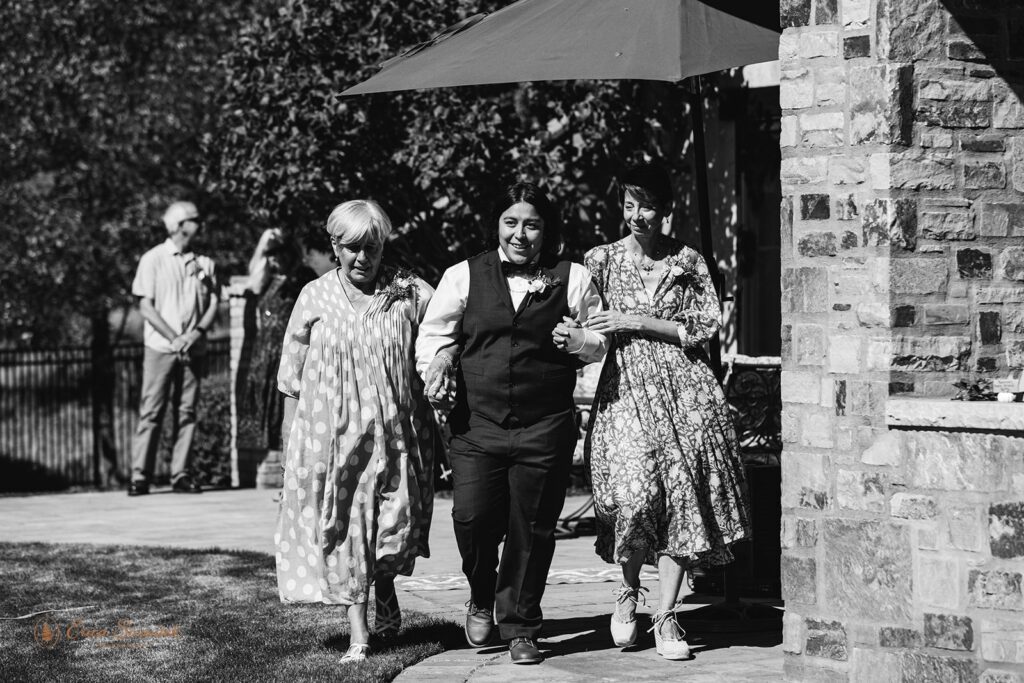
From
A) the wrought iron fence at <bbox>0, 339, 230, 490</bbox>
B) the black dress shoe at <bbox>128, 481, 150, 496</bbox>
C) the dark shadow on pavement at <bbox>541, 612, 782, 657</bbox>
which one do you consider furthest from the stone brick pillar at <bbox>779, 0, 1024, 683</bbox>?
the wrought iron fence at <bbox>0, 339, 230, 490</bbox>

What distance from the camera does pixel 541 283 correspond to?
629 cm

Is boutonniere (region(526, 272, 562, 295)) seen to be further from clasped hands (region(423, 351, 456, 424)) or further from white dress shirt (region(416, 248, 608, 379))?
clasped hands (region(423, 351, 456, 424))

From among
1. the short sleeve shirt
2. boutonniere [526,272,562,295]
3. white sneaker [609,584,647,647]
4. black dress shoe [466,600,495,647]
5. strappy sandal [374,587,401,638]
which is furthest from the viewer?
the short sleeve shirt

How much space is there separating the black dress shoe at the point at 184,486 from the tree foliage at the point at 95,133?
7261 mm

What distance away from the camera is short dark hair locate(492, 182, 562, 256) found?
6.34 m

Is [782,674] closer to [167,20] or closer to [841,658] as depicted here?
[841,658]

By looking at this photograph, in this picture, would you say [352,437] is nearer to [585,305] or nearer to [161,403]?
[585,305]

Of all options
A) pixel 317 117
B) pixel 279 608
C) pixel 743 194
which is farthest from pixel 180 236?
pixel 279 608

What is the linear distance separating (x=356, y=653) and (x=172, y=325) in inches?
266

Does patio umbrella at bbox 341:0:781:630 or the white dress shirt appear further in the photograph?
patio umbrella at bbox 341:0:781:630

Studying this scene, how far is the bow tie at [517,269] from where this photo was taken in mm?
6367

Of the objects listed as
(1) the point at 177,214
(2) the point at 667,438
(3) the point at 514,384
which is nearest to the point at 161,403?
(1) the point at 177,214

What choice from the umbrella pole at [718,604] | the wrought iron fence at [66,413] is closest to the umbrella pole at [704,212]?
the umbrella pole at [718,604]

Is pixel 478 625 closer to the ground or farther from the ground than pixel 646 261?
closer to the ground
